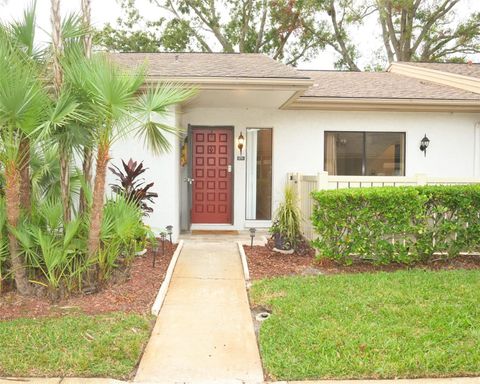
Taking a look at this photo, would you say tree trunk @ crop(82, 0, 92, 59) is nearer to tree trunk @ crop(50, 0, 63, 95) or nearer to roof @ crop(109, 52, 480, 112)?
tree trunk @ crop(50, 0, 63, 95)

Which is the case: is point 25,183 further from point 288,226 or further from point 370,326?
point 370,326

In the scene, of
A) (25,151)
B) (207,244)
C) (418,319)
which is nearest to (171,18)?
(207,244)

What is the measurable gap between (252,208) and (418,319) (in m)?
6.13

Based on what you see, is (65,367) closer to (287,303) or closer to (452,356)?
(287,303)

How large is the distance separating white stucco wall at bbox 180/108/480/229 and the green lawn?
4474mm

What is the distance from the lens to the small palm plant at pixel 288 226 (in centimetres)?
725

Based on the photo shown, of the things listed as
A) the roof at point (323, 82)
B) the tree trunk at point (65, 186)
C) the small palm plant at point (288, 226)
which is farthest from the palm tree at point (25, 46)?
the small palm plant at point (288, 226)

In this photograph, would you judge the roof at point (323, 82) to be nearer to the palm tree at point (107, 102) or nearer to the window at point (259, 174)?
the window at point (259, 174)

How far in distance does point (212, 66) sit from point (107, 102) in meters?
4.85

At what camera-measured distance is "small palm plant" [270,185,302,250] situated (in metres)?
7.25

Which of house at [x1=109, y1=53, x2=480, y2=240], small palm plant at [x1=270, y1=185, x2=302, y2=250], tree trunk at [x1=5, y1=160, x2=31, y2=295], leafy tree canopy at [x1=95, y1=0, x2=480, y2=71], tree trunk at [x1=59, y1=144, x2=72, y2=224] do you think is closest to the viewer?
tree trunk at [x1=5, y1=160, x2=31, y2=295]

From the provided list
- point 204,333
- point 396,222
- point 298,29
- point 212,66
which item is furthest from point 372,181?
point 298,29

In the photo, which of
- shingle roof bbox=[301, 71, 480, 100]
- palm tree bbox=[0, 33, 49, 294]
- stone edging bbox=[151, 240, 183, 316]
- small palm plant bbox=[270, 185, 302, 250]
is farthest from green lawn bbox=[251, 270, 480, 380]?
shingle roof bbox=[301, 71, 480, 100]

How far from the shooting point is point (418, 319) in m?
4.29
